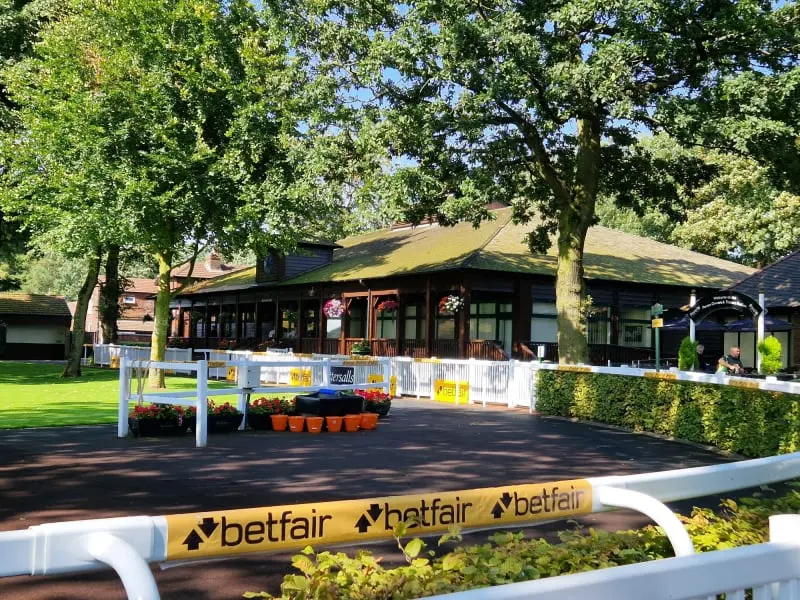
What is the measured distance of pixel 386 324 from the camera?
33.4 meters

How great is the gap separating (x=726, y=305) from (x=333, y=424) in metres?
12.2

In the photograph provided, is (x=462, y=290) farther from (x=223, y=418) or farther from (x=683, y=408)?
(x=223, y=418)

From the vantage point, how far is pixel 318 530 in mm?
2381

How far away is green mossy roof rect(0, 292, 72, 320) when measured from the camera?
167 ft

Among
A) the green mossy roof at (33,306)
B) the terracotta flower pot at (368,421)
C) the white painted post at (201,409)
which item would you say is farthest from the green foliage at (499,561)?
the green mossy roof at (33,306)

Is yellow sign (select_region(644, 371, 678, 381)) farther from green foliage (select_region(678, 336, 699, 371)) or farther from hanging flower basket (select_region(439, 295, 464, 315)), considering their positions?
hanging flower basket (select_region(439, 295, 464, 315))

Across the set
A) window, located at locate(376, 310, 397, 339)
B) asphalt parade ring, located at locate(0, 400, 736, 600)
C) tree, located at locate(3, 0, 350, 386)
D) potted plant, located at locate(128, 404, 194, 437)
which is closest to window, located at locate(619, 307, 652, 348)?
window, located at locate(376, 310, 397, 339)

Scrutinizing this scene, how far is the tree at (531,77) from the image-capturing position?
1532 cm

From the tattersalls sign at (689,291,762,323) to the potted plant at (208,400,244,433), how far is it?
44.0ft

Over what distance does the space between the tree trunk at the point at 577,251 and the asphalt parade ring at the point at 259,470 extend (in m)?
4.34

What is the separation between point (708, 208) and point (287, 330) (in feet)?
78.1

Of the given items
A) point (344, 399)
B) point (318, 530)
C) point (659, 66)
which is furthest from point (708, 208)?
point (318, 530)

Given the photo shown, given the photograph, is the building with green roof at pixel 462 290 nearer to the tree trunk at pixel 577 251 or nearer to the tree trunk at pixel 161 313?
the tree trunk at pixel 577 251

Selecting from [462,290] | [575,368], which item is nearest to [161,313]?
[462,290]
